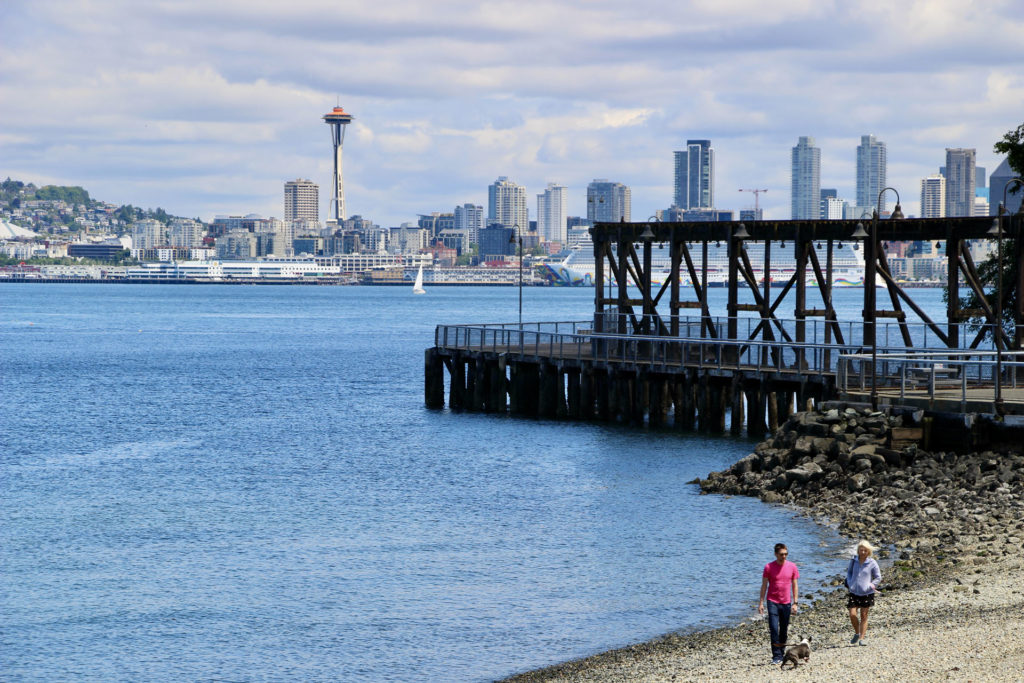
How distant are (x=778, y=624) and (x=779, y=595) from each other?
54 cm

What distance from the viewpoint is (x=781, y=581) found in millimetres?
18953

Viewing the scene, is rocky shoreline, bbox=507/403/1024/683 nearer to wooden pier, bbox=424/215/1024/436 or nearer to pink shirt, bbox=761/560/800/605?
pink shirt, bbox=761/560/800/605

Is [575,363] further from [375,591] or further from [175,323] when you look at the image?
[175,323]

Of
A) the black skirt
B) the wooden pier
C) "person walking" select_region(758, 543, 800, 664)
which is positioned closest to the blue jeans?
"person walking" select_region(758, 543, 800, 664)

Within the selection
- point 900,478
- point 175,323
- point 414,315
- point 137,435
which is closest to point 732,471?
point 900,478

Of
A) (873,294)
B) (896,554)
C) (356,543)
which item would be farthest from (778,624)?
(873,294)

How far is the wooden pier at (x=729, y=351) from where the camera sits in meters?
41.3

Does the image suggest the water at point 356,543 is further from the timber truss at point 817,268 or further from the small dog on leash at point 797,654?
the timber truss at point 817,268

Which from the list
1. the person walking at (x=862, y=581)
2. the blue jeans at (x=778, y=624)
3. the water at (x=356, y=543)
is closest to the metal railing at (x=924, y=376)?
the water at (x=356, y=543)

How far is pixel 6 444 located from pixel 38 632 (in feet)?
89.7

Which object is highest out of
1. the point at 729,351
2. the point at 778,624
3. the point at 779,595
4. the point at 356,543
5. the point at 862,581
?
the point at 729,351

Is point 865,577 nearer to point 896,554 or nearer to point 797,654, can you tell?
point 797,654

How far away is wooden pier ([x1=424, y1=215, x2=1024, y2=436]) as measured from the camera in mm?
41281

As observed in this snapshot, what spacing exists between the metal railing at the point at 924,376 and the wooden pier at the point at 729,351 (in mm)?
57
